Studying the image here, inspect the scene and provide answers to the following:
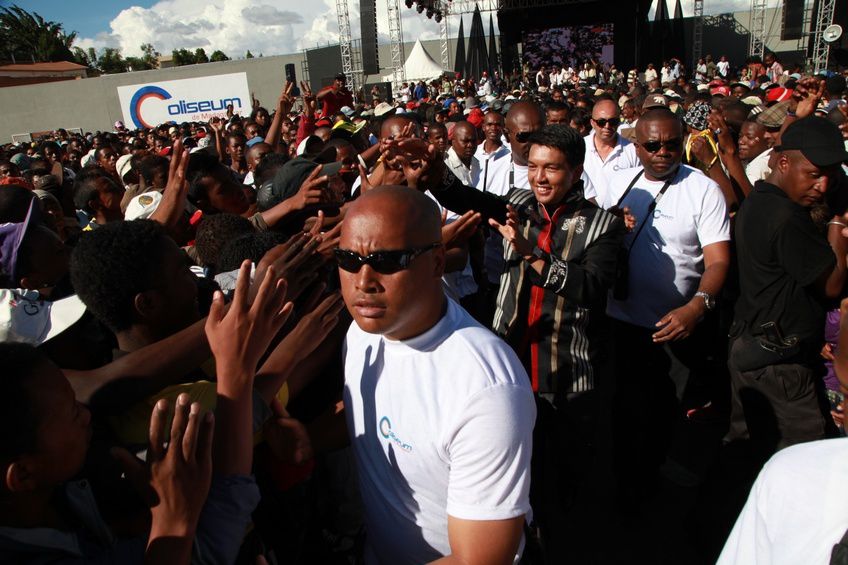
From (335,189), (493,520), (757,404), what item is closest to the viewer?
(493,520)

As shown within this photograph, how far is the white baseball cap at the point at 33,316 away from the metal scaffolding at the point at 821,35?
25247 mm

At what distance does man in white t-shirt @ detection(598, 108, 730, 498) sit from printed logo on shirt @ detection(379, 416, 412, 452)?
6.57 feet

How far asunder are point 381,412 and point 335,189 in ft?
7.51

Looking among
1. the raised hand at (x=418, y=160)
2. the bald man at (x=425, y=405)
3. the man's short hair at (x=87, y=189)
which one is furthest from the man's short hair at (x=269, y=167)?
the bald man at (x=425, y=405)

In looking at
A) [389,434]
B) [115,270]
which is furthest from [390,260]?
[115,270]

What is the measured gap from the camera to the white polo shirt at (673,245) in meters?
3.14

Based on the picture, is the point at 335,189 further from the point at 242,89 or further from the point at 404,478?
the point at 242,89

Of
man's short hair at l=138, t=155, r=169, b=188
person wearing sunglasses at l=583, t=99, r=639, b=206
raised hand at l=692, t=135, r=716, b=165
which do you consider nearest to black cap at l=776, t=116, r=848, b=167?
raised hand at l=692, t=135, r=716, b=165

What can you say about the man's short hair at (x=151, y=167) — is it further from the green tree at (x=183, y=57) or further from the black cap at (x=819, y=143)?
the green tree at (x=183, y=57)

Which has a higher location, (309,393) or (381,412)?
(381,412)

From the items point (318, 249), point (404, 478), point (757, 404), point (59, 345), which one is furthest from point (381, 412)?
point (757, 404)

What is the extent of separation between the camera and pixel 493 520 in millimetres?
1371

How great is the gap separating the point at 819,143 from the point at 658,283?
1.01 m

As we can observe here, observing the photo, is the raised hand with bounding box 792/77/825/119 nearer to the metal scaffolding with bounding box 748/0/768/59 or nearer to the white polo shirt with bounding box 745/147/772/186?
the white polo shirt with bounding box 745/147/772/186
